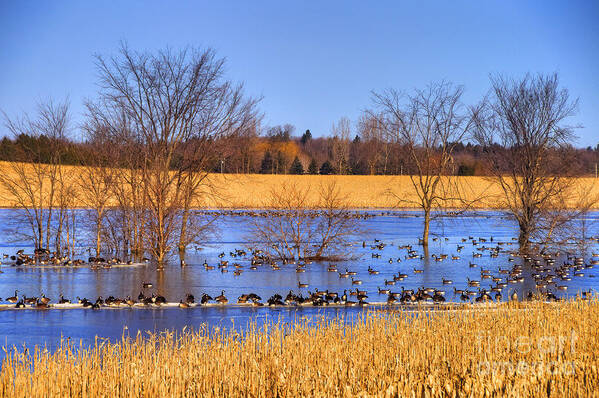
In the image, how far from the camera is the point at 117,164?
82.4 ft

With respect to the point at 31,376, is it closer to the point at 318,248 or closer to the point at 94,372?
the point at 94,372

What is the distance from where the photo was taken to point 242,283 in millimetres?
18969

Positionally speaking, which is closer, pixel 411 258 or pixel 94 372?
pixel 94 372

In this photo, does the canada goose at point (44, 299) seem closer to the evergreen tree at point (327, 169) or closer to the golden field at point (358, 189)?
the golden field at point (358, 189)

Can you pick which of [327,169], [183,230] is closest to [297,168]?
[327,169]

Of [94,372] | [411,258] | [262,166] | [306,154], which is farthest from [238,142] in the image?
[306,154]

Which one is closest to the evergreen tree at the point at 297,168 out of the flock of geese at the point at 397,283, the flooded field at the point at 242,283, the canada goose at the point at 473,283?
the flooded field at the point at 242,283

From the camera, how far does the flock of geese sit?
1536 centimetres

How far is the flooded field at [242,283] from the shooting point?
44.0ft

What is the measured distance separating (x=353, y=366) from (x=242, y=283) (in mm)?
10478

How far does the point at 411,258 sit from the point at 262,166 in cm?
7400

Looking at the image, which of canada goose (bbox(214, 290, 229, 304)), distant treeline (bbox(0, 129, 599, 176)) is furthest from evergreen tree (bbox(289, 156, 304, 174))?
canada goose (bbox(214, 290, 229, 304))

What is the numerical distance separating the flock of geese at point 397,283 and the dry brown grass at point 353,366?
459 cm

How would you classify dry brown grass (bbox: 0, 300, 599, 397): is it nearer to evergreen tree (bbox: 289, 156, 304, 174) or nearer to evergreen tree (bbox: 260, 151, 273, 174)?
evergreen tree (bbox: 289, 156, 304, 174)
